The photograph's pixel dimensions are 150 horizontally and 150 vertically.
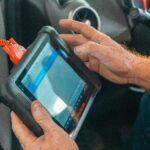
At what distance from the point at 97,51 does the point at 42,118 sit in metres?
0.23

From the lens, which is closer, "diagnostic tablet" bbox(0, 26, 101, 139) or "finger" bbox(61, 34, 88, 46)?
"diagnostic tablet" bbox(0, 26, 101, 139)

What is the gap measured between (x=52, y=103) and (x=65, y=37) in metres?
0.19

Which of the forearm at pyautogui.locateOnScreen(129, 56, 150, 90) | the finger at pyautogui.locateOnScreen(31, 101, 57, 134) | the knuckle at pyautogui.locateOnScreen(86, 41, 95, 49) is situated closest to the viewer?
the finger at pyautogui.locateOnScreen(31, 101, 57, 134)

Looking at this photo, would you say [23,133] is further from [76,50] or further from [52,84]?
[76,50]

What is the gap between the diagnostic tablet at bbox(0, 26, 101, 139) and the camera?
733 mm

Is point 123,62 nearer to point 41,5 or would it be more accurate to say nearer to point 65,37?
point 65,37

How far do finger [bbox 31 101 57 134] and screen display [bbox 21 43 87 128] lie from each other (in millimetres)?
49

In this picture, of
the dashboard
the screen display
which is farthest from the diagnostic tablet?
the dashboard

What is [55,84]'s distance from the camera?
83 cm

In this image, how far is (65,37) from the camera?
3.04ft

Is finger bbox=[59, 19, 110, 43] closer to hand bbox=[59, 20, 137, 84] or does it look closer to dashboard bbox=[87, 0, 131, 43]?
hand bbox=[59, 20, 137, 84]

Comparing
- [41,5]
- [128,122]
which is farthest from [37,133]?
[128,122]

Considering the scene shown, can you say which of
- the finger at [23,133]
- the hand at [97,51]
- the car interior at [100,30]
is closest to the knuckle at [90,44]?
the hand at [97,51]

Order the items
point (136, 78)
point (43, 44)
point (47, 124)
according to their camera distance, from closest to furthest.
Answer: point (47, 124), point (43, 44), point (136, 78)
